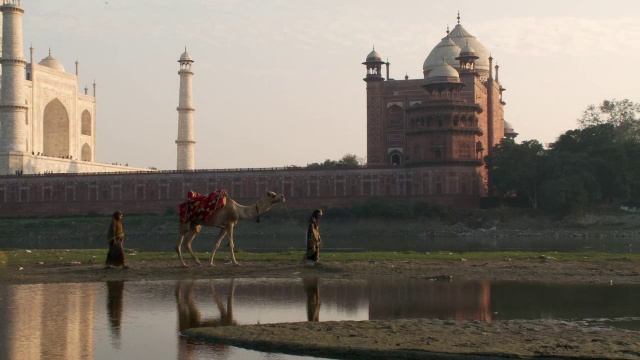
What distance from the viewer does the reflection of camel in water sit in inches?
537

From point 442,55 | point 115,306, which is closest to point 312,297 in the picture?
point 115,306

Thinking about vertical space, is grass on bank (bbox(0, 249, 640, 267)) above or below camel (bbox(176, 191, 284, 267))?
below

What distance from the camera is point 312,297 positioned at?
16.7 m

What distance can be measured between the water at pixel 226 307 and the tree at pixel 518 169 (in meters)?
48.0

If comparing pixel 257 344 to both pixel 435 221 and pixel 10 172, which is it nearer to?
pixel 435 221

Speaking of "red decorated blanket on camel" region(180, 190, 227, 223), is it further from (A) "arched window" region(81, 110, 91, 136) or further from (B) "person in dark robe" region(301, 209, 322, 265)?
(A) "arched window" region(81, 110, 91, 136)

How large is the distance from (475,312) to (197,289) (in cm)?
566

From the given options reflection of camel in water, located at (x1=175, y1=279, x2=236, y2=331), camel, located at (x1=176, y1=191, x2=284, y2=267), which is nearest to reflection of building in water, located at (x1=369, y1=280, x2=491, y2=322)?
reflection of camel in water, located at (x1=175, y1=279, x2=236, y2=331)

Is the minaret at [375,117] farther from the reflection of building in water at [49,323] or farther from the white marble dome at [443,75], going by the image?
the reflection of building in water at [49,323]

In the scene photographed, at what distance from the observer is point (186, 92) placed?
84.1 metres

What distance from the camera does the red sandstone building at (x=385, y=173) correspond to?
225ft

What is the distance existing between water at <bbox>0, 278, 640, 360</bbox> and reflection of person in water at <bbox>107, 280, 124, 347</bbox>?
17mm

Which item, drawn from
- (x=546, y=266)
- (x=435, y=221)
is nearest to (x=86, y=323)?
(x=546, y=266)

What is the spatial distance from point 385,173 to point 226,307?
55.8m
